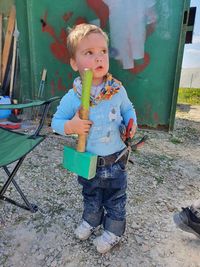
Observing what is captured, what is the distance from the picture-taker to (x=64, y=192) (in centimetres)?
236

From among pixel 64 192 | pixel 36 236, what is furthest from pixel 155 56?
pixel 36 236

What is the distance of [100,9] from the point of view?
330 cm

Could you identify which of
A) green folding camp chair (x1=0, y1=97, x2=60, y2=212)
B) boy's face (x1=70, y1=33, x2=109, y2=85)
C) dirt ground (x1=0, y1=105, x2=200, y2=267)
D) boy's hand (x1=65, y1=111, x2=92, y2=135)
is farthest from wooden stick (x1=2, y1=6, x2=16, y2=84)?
boy's hand (x1=65, y1=111, x2=92, y2=135)

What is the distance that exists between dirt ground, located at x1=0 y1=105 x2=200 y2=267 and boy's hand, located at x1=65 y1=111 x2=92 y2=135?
0.77 m

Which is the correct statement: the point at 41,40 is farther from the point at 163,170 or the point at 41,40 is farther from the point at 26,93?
the point at 163,170

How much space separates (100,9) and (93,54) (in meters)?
2.14

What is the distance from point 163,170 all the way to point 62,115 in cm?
163

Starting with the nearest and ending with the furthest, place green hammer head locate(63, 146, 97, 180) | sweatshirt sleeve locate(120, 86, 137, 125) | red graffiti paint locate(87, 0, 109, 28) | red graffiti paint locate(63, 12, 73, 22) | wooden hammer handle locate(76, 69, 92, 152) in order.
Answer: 1. wooden hammer handle locate(76, 69, 92, 152)
2. green hammer head locate(63, 146, 97, 180)
3. sweatshirt sleeve locate(120, 86, 137, 125)
4. red graffiti paint locate(87, 0, 109, 28)
5. red graffiti paint locate(63, 12, 73, 22)

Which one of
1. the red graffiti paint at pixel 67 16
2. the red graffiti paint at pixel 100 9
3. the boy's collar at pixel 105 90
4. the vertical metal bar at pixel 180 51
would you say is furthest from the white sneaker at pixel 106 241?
the red graffiti paint at pixel 67 16

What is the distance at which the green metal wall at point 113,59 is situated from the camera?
3.15 metres

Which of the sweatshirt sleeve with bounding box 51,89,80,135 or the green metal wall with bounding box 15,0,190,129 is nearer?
the sweatshirt sleeve with bounding box 51,89,80,135

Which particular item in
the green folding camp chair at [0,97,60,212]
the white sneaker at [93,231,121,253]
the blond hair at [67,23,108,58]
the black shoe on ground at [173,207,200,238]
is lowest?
the white sneaker at [93,231,121,253]

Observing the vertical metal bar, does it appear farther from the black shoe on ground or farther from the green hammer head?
the green hammer head

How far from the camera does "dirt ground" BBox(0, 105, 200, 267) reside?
5.57 ft
